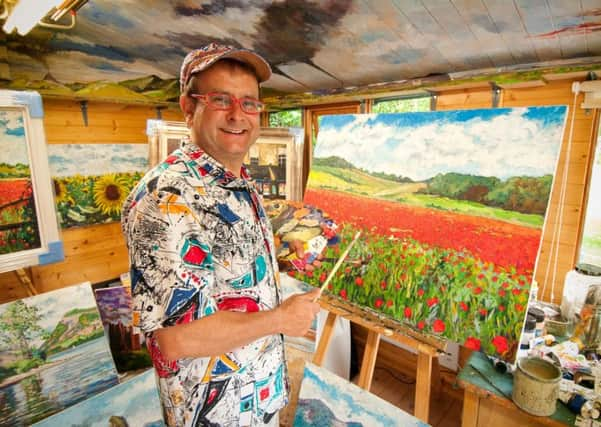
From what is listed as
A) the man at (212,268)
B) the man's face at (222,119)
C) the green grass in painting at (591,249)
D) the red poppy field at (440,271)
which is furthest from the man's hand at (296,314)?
the green grass in painting at (591,249)

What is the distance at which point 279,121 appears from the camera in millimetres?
3244

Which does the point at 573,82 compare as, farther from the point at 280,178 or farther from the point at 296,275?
the point at 280,178

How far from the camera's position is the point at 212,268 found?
84cm

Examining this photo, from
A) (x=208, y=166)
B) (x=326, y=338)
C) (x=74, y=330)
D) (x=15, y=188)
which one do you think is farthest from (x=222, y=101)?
(x=15, y=188)

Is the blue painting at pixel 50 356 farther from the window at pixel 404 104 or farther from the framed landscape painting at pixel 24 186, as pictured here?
the window at pixel 404 104

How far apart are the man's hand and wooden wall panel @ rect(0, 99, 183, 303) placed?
272cm

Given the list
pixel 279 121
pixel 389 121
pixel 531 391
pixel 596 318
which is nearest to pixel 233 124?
pixel 389 121

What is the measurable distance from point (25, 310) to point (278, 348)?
1.68 meters

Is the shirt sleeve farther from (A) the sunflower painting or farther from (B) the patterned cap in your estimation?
(A) the sunflower painting

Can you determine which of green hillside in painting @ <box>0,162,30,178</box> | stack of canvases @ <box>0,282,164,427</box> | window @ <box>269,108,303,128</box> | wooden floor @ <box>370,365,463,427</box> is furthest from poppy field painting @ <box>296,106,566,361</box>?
green hillside in painting @ <box>0,162,30,178</box>

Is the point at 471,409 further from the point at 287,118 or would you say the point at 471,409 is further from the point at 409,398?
the point at 287,118

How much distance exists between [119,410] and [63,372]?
1.53ft

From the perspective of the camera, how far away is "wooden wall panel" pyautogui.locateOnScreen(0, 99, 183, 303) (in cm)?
274

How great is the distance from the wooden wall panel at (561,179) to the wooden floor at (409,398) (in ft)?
3.51
